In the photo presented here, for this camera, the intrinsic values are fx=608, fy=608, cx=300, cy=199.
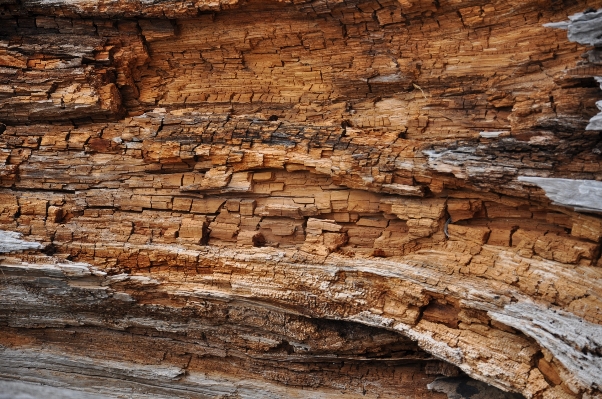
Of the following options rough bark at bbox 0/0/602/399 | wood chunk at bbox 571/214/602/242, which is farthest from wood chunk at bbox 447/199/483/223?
wood chunk at bbox 571/214/602/242

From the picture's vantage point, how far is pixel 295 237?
7.59m

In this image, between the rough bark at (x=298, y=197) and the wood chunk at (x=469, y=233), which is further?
the wood chunk at (x=469, y=233)

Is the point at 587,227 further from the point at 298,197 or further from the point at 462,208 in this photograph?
the point at 298,197

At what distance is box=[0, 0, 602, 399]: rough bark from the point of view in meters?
6.30

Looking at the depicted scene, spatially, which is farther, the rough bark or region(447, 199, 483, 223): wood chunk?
region(447, 199, 483, 223): wood chunk

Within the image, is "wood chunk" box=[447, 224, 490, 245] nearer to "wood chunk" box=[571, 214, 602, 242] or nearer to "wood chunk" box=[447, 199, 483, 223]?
"wood chunk" box=[447, 199, 483, 223]

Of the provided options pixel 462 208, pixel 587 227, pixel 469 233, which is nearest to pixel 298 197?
pixel 462 208

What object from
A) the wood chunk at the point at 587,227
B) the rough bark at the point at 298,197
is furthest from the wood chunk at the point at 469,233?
the wood chunk at the point at 587,227

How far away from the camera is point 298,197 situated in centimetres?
755

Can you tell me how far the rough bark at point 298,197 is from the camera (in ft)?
20.7

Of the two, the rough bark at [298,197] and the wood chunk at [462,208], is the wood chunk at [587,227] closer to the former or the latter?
the rough bark at [298,197]

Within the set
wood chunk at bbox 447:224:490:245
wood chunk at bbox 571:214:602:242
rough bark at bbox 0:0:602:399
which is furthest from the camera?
wood chunk at bbox 447:224:490:245

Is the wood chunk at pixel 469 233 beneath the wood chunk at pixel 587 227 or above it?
beneath

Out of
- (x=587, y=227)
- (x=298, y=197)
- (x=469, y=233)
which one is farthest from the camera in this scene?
(x=298, y=197)
